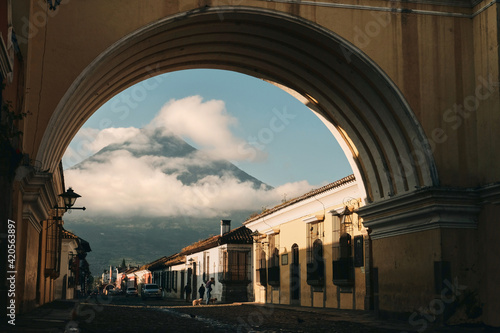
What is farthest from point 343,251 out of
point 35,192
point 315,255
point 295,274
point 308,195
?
point 35,192

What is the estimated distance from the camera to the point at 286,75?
617 inches

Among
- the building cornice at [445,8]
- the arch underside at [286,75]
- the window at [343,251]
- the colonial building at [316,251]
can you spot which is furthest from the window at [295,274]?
the building cornice at [445,8]

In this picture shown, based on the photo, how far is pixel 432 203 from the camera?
13180 mm

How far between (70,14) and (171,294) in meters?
46.1

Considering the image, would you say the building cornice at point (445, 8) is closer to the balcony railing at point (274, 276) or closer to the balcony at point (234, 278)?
the balcony railing at point (274, 276)

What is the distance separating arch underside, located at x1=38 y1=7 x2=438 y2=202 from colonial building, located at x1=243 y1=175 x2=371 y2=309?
228 inches

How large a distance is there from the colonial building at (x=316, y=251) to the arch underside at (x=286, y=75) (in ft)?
19.0

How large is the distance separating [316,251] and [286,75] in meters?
11.0

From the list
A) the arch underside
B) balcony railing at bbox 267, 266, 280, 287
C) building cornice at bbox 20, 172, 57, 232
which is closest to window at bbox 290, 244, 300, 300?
balcony railing at bbox 267, 266, 280, 287

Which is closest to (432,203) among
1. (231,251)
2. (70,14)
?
(70,14)

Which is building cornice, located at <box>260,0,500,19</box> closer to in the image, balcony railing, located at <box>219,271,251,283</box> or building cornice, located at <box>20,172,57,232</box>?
building cornice, located at <box>20,172,57,232</box>

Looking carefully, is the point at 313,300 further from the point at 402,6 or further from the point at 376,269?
the point at 402,6

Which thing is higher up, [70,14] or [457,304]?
[70,14]

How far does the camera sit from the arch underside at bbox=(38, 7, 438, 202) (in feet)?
41.4
